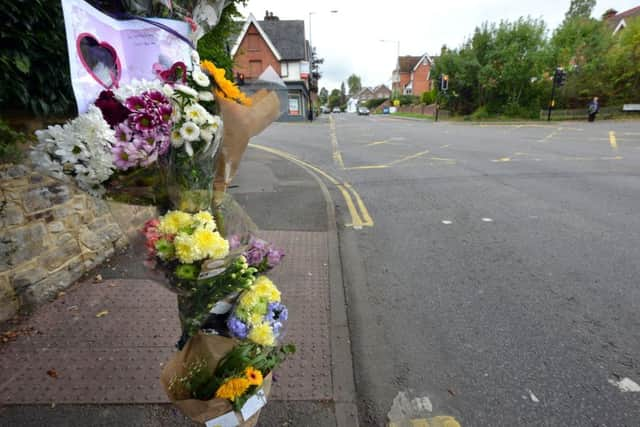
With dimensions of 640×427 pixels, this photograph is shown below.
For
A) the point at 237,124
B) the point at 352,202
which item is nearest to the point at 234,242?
the point at 237,124

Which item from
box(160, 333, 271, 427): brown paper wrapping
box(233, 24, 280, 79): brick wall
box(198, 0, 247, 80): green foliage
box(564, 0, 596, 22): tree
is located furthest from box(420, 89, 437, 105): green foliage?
box(160, 333, 271, 427): brown paper wrapping

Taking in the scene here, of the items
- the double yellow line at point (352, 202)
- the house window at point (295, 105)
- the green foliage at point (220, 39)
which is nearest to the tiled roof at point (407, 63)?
the house window at point (295, 105)

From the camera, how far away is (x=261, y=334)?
5.44 feet

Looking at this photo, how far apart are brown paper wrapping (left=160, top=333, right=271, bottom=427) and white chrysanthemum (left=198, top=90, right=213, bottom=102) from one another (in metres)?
1.11

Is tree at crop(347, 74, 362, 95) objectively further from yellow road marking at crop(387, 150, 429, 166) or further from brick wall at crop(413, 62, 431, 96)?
yellow road marking at crop(387, 150, 429, 166)

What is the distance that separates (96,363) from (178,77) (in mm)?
2292

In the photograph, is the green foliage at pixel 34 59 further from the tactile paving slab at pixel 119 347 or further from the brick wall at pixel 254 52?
the brick wall at pixel 254 52

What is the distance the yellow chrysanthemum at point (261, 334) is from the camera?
1.66 meters

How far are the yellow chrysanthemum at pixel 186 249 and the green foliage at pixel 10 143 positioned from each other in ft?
7.07

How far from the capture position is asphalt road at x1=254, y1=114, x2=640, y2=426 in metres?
→ 2.35

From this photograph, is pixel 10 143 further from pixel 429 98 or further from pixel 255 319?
pixel 429 98

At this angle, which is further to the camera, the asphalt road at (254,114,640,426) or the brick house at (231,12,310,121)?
the brick house at (231,12,310,121)

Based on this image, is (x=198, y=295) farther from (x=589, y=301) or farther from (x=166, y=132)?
(x=589, y=301)

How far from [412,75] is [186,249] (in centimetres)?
8274
